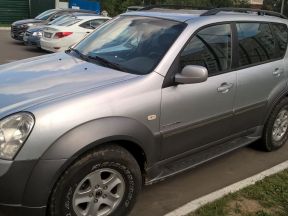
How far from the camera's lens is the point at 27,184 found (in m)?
2.97

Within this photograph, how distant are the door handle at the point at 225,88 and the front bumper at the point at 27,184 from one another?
1.88 meters

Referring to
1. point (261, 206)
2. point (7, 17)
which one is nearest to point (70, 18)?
point (261, 206)

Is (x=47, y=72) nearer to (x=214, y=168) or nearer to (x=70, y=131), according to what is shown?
(x=70, y=131)

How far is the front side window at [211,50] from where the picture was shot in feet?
13.2

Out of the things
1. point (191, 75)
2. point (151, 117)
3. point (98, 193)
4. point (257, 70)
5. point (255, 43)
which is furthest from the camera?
point (255, 43)

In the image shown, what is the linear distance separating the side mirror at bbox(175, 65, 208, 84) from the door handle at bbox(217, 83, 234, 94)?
55cm

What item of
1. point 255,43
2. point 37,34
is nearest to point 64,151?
point 255,43

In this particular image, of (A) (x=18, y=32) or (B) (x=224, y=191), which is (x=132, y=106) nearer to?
(B) (x=224, y=191)

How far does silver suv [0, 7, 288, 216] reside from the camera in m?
3.01

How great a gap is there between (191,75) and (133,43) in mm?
793

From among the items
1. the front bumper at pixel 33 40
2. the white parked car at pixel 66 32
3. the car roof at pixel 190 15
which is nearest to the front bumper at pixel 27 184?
the car roof at pixel 190 15

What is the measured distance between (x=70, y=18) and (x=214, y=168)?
36.6ft

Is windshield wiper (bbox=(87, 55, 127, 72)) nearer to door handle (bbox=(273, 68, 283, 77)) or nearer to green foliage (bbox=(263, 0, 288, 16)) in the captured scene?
door handle (bbox=(273, 68, 283, 77))

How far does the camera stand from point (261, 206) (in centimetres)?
406
